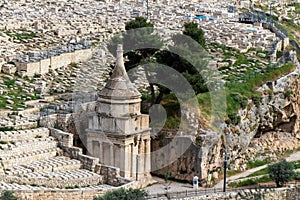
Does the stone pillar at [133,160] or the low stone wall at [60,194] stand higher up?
the stone pillar at [133,160]

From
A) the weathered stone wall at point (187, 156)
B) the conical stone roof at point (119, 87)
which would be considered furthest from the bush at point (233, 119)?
the conical stone roof at point (119, 87)

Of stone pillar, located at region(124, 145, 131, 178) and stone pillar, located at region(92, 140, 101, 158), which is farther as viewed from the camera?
stone pillar, located at region(92, 140, 101, 158)

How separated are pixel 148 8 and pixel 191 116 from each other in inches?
1786

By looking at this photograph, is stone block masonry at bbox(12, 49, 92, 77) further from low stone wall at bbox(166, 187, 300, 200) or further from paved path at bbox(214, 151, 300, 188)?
low stone wall at bbox(166, 187, 300, 200)

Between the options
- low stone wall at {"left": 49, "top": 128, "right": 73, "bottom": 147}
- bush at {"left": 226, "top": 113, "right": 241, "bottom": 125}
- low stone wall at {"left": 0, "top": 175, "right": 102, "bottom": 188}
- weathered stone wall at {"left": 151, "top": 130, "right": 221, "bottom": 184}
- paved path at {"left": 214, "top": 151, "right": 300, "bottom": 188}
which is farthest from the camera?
bush at {"left": 226, "top": 113, "right": 241, "bottom": 125}

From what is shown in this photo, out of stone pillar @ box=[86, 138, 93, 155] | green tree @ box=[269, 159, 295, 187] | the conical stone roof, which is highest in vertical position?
the conical stone roof

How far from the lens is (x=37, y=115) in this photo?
60.8 m

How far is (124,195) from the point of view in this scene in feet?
169

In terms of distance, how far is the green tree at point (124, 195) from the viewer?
51.4m

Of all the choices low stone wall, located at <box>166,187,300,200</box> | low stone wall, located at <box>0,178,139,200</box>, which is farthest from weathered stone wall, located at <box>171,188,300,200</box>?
low stone wall, located at <box>0,178,139,200</box>

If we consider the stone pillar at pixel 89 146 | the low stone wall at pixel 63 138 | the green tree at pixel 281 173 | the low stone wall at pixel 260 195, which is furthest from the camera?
the green tree at pixel 281 173

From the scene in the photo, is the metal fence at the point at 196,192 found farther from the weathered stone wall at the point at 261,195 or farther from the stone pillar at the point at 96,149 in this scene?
the stone pillar at the point at 96,149

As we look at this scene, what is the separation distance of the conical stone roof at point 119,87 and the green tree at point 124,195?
741cm

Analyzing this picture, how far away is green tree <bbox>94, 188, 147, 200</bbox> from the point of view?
51.4 m
